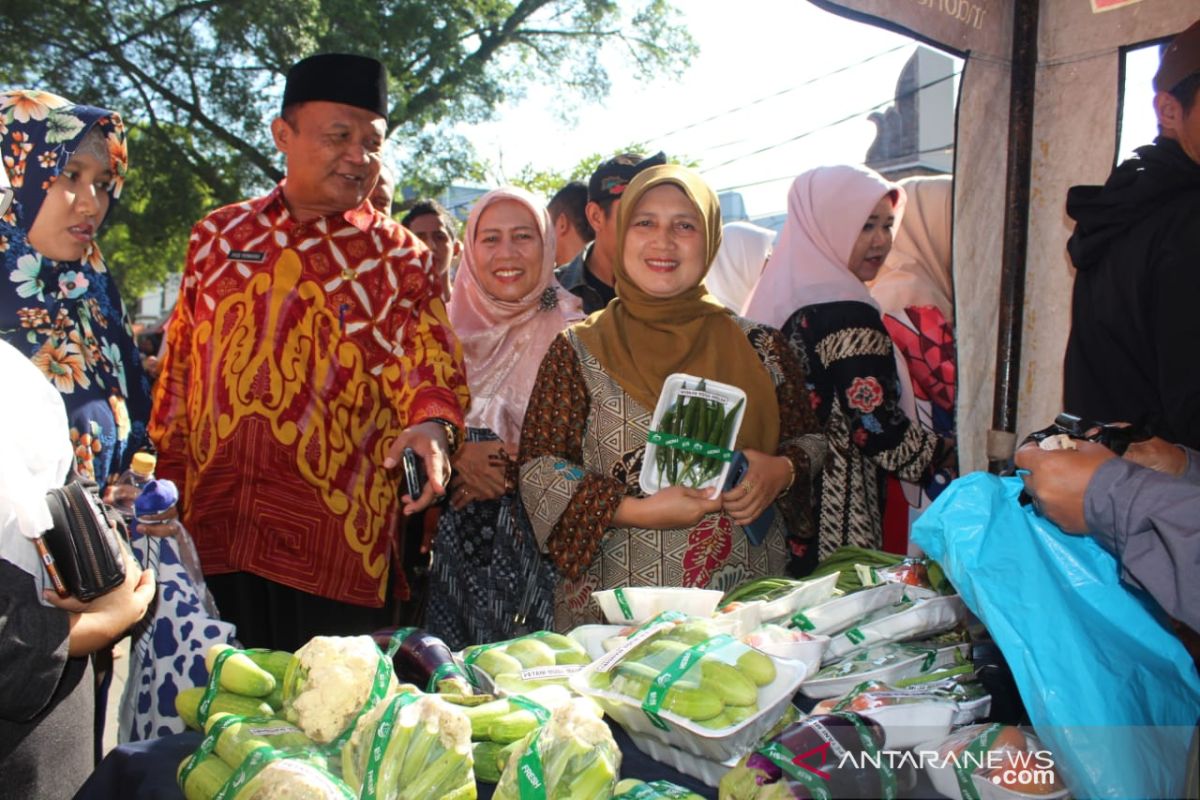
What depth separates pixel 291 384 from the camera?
8.93ft

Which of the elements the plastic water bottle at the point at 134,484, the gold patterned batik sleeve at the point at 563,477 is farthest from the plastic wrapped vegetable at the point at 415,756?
the plastic water bottle at the point at 134,484

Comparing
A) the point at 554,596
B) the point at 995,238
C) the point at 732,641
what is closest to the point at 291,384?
the point at 554,596

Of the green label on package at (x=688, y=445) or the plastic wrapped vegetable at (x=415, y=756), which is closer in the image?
the plastic wrapped vegetable at (x=415, y=756)

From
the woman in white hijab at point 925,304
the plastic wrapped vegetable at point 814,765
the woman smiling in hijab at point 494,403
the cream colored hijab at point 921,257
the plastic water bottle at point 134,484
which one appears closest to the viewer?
the plastic wrapped vegetable at point 814,765

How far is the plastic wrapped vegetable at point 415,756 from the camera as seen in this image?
127 centimetres

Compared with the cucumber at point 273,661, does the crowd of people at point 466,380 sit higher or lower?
higher

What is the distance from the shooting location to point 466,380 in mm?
2869

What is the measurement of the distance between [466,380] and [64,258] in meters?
1.09

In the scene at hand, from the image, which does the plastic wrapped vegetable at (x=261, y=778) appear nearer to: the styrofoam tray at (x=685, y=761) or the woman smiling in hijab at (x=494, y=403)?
the styrofoam tray at (x=685, y=761)

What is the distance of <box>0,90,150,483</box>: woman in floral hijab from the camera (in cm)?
248

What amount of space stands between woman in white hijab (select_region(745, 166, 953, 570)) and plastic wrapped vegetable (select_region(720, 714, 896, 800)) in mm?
1553

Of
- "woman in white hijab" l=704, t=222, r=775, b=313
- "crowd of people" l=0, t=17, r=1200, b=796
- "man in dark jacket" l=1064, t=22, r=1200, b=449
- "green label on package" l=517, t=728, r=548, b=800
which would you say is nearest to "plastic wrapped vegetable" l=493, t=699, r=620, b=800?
"green label on package" l=517, t=728, r=548, b=800

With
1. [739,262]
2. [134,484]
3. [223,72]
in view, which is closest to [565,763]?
[134,484]

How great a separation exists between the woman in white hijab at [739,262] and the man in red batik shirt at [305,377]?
252 cm
